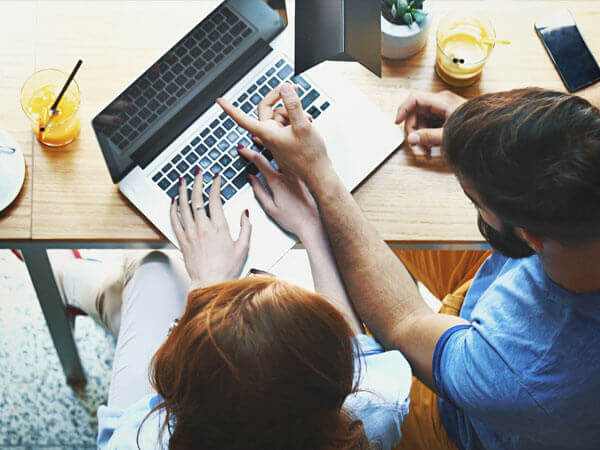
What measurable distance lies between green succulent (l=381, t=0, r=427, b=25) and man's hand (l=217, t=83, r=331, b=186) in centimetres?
24

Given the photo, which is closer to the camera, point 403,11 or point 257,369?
point 257,369

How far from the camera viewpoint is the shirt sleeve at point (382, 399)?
2.77ft

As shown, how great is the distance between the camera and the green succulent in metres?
1.05

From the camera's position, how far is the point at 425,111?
1.09 metres

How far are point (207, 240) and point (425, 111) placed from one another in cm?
48

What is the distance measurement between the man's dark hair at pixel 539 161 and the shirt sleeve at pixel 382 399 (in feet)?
0.97

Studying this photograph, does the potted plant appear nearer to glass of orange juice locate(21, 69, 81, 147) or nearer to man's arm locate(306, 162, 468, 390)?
man's arm locate(306, 162, 468, 390)

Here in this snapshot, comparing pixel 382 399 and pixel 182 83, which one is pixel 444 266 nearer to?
pixel 382 399

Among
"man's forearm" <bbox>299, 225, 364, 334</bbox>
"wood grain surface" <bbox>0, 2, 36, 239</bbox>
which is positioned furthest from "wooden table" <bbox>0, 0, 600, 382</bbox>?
"man's forearm" <bbox>299, 225, 364, 334</bbox>

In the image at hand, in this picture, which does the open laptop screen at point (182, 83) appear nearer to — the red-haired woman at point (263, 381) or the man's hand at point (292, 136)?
the man's hand at point (292, 136)

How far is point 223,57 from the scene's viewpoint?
3.42ft

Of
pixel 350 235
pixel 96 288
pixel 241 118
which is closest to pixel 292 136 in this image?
pixel 241 118

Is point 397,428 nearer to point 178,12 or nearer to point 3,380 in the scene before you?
point 178,12

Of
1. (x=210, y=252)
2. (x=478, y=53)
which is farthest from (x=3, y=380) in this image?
(x=478, y=53)
